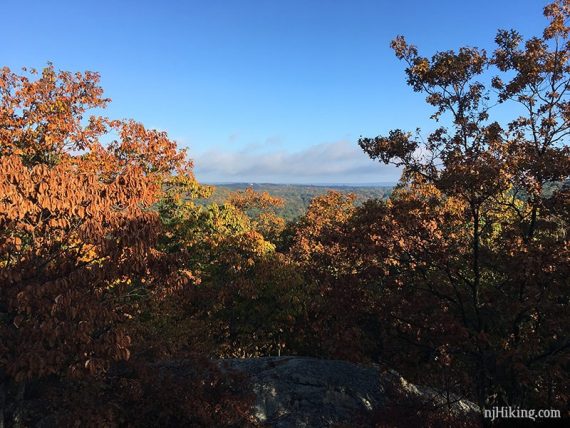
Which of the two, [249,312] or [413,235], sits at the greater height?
[413,235]

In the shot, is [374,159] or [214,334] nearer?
[374,159]

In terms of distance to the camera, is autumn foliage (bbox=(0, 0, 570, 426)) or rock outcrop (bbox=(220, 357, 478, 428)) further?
rock outcrop (bbox=(220, 357, 478, 428))

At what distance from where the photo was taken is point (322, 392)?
12.7m

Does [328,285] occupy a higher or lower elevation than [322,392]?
higher

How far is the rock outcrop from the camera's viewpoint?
11742 mm

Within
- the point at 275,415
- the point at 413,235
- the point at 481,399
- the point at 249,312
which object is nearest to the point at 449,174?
the point at 413,235

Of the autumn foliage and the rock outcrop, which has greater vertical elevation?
the autumn foliage

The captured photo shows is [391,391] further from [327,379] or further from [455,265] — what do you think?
[455,265]

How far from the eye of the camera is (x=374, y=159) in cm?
1363

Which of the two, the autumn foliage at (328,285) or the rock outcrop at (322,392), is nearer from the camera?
the autumn foliage at (328,285)

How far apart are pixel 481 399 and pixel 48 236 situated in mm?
11986

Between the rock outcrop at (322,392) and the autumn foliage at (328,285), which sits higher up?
the autumn foliage at (328,285)

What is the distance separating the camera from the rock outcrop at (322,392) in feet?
38.5

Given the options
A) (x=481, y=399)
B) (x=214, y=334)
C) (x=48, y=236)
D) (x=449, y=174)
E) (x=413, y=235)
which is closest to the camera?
(x=48, y=236)
